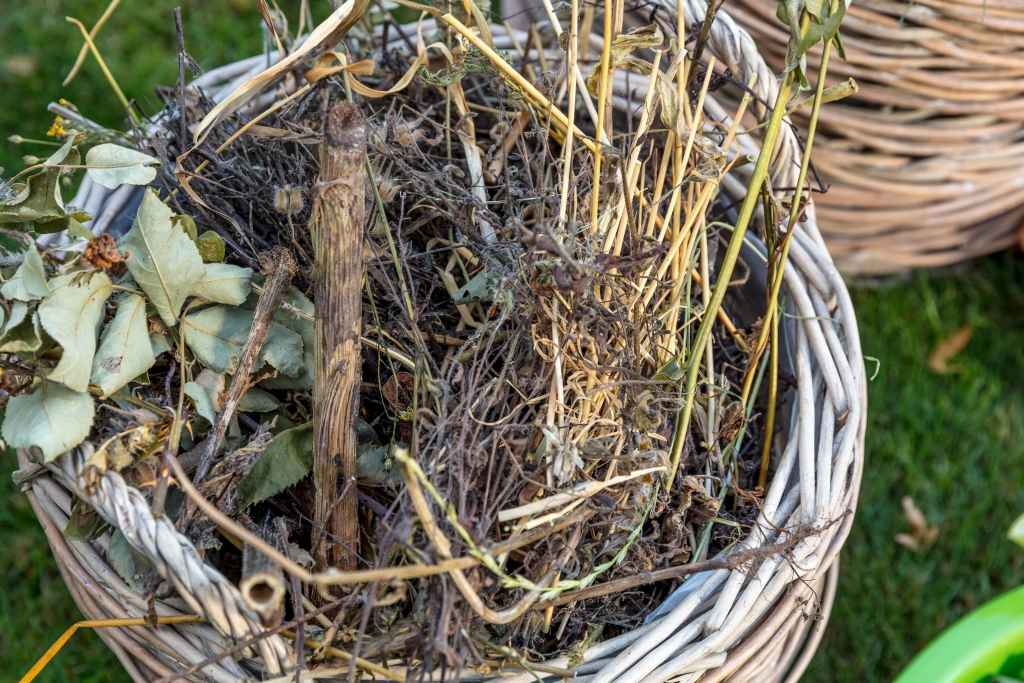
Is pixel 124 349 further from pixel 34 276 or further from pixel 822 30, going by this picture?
pixel 822 30

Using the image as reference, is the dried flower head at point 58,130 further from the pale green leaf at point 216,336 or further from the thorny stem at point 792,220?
the thorny stem at point 792,220

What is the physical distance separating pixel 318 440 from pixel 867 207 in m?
0.95

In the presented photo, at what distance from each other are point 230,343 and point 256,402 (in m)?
0.06

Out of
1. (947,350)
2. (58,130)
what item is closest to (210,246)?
(58,130)

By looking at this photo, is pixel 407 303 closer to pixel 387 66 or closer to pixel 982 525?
pixel 387 66

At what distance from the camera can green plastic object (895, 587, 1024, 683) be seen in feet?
2.49

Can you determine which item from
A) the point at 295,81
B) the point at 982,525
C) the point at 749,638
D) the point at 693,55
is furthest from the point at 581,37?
the point at 982,525

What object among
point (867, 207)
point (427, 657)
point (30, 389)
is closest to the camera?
point (427, 657)

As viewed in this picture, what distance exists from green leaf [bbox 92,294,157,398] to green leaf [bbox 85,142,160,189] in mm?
105

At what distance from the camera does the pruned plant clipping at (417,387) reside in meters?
0.54

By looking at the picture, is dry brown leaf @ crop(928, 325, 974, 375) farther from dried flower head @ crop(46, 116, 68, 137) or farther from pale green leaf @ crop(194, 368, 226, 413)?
dried flower head @ crop(46, 116, 68, 137)

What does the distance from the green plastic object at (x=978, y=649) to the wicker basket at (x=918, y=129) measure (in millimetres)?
577

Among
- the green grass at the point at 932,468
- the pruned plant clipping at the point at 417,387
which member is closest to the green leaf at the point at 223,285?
the pruned plant clipping at the point at 417,387

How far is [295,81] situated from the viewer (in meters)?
0.90
